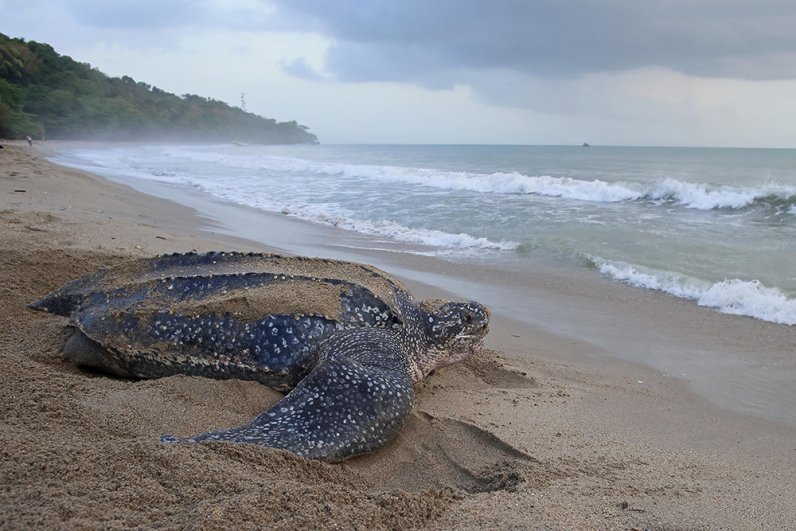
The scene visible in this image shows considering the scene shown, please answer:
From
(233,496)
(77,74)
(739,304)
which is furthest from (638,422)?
(77,74)

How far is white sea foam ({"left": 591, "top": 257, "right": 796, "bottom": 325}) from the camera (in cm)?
504

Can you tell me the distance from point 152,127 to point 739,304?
66.4 m

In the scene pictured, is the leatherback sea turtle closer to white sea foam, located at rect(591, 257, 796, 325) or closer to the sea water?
white sea foam, located at rect(591, 257, 796, 325)

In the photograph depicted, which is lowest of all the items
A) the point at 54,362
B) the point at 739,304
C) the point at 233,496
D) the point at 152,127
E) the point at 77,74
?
the point at 54,362

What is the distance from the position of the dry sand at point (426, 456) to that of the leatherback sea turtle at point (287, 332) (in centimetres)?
14

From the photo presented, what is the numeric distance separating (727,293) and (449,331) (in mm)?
3468

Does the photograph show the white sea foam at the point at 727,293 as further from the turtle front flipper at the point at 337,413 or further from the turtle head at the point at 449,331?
the turtle front flipper at the point at 337,413

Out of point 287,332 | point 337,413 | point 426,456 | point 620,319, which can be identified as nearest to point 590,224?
point 620,319

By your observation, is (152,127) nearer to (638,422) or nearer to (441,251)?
(441,251)

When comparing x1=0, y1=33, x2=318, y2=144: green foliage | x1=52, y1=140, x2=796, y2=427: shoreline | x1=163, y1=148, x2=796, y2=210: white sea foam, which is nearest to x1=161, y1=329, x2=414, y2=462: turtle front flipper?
x1=52, y1=140, x2=796, y2=427: shoreline

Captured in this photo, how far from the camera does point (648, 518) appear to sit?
1.80 metres

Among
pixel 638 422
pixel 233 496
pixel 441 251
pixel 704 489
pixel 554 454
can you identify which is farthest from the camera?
pixel 441 251

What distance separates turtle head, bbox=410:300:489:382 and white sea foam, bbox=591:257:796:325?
3.08 meters

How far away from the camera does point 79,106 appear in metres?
48.8
